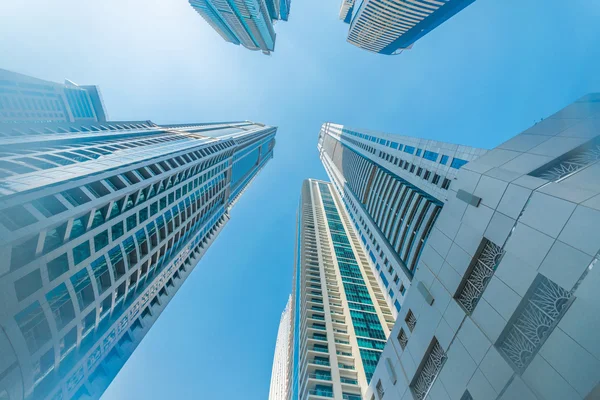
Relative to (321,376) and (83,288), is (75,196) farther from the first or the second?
(321,376)

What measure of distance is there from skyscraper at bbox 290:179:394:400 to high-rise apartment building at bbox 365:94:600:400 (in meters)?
34.8

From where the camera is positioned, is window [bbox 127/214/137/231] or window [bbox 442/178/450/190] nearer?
window [bbox 127/214/137/231]

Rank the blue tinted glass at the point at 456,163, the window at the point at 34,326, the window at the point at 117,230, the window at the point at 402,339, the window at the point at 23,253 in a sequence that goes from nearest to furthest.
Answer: the window at the point at 402,339, the window at the point at 23,253, the window at the point at 34,326, the window at the point at 117,230, the blue tinted glass at the point at 456,163

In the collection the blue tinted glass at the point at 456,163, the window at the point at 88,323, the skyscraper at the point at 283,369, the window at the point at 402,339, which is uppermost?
the blue tinted glass at the point at 456,163

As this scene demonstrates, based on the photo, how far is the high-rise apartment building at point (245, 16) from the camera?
96938mm

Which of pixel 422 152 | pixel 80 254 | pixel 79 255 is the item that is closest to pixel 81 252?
pixel 80 254

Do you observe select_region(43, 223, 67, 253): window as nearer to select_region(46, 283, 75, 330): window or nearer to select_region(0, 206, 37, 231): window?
select_region(0, 206, 37, 231): window

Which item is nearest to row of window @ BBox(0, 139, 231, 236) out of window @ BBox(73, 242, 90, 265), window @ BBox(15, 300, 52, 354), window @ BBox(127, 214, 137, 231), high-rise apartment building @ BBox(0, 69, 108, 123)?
window @ BBox(127, 214, 137, 231)

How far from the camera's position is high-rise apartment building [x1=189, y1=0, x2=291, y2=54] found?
96.9 m

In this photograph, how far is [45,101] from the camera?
8656 cm

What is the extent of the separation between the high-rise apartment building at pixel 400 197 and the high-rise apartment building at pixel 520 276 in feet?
34.0

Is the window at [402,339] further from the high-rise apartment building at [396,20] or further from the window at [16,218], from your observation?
the high-rise apartment building at [396,20]

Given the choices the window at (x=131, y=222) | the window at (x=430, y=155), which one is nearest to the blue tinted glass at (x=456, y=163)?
the window at (x=430, y=155)

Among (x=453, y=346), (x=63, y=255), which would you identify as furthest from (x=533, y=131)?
(x=63, y=255)
